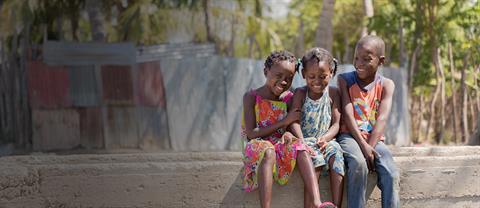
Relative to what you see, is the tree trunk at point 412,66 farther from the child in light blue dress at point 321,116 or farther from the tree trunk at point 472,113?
the child in light blue dress at point 321,116

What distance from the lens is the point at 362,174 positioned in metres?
3.79

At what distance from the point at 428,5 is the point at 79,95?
6.09 m

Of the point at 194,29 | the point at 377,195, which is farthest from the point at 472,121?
the point at 377,195

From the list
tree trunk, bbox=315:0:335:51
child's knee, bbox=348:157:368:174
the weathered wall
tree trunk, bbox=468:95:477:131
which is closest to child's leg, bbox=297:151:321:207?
child's knee, bbox=348:157:368:174

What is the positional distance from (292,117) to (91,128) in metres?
6.93

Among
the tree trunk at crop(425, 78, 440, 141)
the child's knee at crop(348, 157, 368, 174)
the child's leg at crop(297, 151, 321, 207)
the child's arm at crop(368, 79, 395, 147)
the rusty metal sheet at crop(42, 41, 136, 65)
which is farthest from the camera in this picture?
the tree trunk at crop(425, 78, 440, 141)

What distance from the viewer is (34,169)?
374cm

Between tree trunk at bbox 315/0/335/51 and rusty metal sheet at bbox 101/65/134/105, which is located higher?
tree trunk at bbox 315/0/335/51

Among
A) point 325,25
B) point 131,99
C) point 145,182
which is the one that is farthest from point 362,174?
point 131,99

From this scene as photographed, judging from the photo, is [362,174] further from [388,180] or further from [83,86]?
[83,86]

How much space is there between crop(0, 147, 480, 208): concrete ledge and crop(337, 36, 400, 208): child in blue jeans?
196mm

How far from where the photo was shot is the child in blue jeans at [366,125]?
3807mm

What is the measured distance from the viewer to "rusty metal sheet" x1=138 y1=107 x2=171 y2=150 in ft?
33.6

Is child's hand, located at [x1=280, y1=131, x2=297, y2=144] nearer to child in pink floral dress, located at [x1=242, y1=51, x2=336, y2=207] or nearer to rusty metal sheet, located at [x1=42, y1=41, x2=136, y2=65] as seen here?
child in pink floral dress, located at [x1=242, y1=51, x2=336, y2=207]
